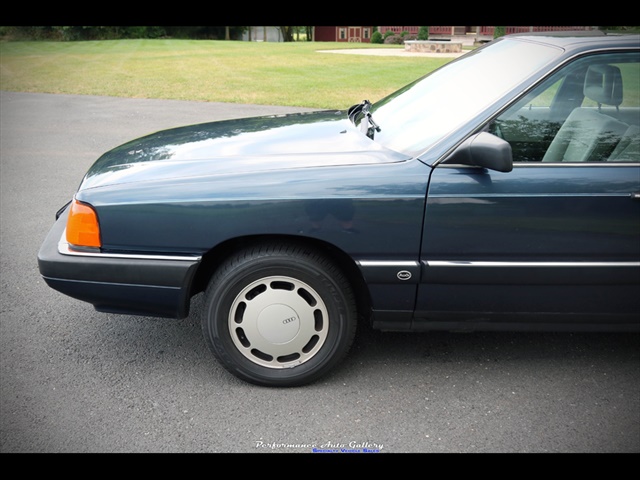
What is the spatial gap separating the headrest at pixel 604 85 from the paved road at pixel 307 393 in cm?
128

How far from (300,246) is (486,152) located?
898mm

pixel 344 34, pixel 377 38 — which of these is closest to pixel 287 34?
pixel 344 34

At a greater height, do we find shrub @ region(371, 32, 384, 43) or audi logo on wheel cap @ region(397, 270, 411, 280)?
shrub @ region(371, 32, 384, 43)

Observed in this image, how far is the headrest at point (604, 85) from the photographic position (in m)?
2.97

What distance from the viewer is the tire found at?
279 centimetres

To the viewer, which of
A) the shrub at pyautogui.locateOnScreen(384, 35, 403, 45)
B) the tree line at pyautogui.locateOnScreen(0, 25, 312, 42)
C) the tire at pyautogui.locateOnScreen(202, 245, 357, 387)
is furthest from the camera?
the shrub at pyautogui.locateOnScreen(384, 35, 403, 45)

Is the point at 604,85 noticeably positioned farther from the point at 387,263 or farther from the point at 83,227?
the point at 83,227

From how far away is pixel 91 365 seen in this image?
3205 millimetres

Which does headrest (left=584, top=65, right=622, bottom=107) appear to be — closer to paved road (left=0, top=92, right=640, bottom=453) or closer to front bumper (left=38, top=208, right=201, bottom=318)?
paved road (left=0, top=92, right=640, bottom=453)

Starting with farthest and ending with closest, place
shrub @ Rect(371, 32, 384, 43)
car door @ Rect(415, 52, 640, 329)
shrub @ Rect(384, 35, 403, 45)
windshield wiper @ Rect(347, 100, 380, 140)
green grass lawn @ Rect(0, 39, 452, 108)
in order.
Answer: shrub @ Rect(371, 32, 384, 43)
shrub @ Rect(384, 35, 403, 45)
green grass lawn @ Rect(0, 39, 452, 108)
windshield wiper @ Rect(347, 100, 380, 140)
car door @ Rect(415, 52, 640, 329)

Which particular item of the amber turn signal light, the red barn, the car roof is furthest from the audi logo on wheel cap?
the red barn

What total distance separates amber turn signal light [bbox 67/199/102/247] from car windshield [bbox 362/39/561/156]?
141 centimetres
